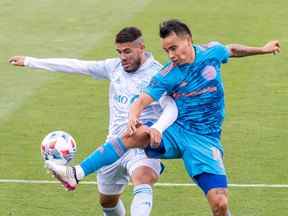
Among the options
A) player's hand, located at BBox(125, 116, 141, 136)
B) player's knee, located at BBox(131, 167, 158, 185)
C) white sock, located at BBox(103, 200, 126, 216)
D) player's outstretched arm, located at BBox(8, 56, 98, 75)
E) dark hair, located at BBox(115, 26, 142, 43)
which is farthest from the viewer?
white sock, located at BBox(103, 200, 126, 216)

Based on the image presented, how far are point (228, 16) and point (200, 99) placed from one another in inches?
406

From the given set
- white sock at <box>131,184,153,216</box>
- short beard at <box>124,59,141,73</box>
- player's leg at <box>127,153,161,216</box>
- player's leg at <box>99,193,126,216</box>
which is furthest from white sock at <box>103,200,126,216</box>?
short beard at <box>124,59,141,73</box>

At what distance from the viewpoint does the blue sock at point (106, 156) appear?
10062mm

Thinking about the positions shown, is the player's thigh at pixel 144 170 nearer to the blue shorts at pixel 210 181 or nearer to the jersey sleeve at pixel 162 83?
the blue shorts at pixel 210 181

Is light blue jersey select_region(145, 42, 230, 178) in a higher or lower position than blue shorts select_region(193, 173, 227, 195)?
higher

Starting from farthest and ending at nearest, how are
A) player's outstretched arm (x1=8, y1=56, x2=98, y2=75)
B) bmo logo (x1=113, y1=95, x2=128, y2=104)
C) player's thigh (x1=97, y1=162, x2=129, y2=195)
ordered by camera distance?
1. player's outstretched arm (x1=8, y1=56, x2=98, y2=75)
2. player's thigh (x1=97, y1=162, x2=129, y2=195)
3. bmo logo (x1=113, y1=95, x2=128, y2=104)

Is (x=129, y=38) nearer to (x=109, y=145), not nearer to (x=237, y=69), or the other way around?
(x=109, y=145)

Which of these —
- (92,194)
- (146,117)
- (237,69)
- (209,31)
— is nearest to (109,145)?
(146,117)

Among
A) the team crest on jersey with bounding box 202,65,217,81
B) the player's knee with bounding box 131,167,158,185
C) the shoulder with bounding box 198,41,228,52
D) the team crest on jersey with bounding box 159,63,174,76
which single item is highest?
the shoulder with bounding box 198,41,228,52

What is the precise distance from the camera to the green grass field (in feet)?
39.3

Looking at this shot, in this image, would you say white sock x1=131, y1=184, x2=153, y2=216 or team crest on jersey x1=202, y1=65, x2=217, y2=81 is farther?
team crest on jersey x1=202, y1=65, x2=217, y2=81

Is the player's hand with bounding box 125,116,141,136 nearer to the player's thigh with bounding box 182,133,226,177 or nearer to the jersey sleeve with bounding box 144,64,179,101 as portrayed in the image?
the jersey sleeve with bounding box 144,64,179,101

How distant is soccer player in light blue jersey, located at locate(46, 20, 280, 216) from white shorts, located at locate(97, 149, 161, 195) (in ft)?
0.74

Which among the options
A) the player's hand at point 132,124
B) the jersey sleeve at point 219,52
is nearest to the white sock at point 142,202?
the player's hand at point 132,124
